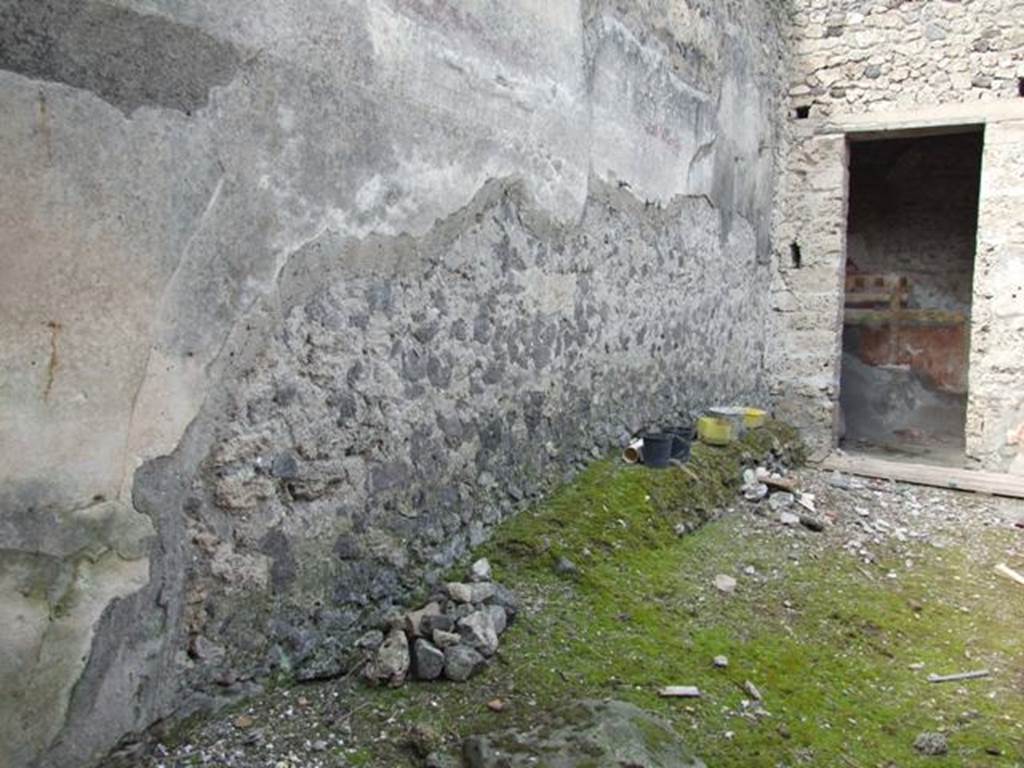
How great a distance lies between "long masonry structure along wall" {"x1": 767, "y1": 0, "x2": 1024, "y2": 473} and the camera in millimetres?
5465

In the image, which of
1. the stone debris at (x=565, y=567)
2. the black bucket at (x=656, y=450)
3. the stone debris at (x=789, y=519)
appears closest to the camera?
the stone debris at (x=565, y=567)

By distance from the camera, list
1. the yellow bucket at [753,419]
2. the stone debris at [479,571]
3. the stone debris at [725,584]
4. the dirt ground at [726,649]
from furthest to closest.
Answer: the yellow bucket at [753,419] < the stone debris at [725,584] < the stone debris at [479,571] < the dirt ground at [726,649]

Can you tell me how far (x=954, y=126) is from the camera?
5641 millimetres

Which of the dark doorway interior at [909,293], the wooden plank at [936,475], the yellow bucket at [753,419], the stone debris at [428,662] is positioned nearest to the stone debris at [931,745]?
the stone debris at [428,662]

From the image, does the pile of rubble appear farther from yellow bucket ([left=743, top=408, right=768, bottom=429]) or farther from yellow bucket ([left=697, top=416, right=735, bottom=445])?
yellow bucket ([left=743, top=408, right=768, bottom=429])

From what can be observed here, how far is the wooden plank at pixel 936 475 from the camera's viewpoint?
5.07 m

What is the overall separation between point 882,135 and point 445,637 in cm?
507

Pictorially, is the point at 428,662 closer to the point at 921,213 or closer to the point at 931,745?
the point at 931,745

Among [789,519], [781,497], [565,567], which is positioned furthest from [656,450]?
[565,567]

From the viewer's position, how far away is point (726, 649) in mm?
2820

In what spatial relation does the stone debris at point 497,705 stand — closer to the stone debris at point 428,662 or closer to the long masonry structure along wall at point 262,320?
the stone debris at point 428,662

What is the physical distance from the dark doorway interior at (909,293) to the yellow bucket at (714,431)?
283cm

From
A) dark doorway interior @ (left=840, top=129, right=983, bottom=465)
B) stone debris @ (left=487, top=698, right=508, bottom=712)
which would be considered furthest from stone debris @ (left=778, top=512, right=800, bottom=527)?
dark doorway interior @ (left=840, top=129, right=983, bottom=465)

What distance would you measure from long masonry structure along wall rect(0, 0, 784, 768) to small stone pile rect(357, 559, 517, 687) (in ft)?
0.38
